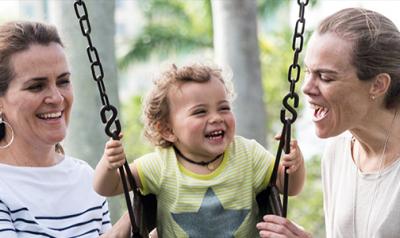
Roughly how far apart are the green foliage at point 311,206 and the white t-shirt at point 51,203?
9501mm

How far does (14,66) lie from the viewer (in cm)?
303

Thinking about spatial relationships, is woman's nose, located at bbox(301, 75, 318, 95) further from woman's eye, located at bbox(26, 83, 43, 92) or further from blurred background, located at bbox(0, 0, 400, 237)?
woman's eye, located at bbox(26, 83, 43, 92)

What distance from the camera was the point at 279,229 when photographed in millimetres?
2814

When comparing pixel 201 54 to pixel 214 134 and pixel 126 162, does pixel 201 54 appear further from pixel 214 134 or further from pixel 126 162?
pixel 126 162

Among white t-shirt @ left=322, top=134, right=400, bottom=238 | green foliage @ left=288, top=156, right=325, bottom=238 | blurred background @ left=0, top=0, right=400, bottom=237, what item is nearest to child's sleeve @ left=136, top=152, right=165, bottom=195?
blurred background @ left=0, top=0, right=400, bottom=237

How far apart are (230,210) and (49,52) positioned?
838mm

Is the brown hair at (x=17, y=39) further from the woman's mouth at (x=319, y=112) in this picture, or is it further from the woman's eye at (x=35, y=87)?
the woman's mouth at (x=319, y=112)

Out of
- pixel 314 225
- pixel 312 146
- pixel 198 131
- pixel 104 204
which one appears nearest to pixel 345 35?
pixel 198 131

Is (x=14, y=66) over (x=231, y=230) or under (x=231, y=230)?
over

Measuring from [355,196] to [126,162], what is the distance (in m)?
0.88

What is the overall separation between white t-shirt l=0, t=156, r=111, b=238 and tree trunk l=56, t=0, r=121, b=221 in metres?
1.90

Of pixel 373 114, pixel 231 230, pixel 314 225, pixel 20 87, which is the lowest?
pixel 314 225

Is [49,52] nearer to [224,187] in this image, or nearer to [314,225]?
[224,187]

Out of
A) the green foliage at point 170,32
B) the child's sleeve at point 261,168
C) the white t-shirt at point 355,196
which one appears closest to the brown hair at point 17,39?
the child's sleeve at point 261,168
